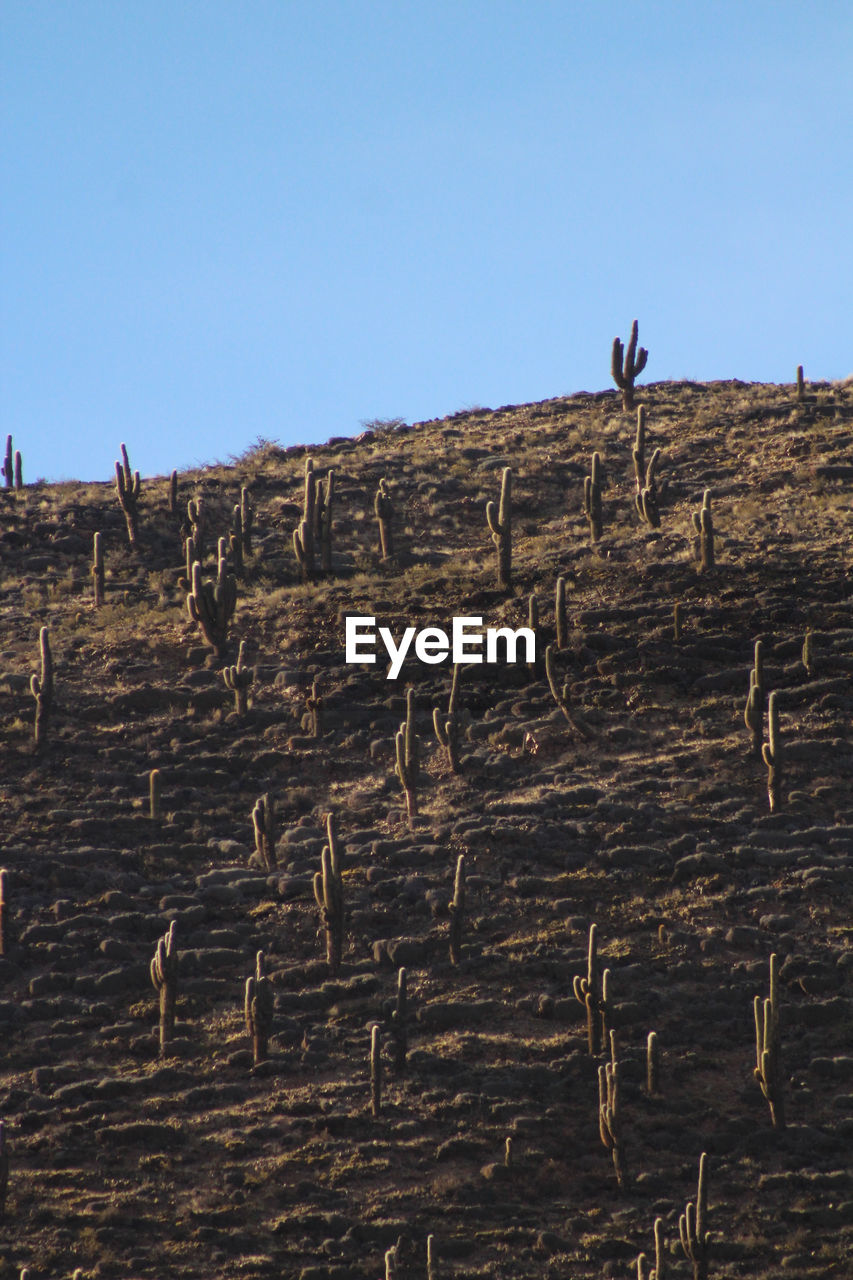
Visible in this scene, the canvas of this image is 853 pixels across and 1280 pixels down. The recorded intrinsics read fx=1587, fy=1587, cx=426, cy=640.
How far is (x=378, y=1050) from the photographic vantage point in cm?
1820

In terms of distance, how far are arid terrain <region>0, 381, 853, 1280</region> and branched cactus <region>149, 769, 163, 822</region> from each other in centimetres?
17

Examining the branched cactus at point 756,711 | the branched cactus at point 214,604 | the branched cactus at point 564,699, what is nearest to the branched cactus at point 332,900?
the branched cactus at point 564,699

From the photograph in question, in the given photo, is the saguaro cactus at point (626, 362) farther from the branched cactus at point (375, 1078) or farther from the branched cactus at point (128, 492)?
the branched cactus at point (375, 1078)

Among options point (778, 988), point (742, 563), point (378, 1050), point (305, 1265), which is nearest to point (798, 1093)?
point (778, 988)

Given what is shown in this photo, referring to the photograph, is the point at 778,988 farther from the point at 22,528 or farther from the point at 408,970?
the point at 22,528

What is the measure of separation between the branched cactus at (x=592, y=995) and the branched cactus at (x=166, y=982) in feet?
16.6

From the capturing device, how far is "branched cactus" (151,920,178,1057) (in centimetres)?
1991

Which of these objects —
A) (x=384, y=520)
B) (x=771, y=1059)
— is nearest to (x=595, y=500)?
(x=384, y=520)

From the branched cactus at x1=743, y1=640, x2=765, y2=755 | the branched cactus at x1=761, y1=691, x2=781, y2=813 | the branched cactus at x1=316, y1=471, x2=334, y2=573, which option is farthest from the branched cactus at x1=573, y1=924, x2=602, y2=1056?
the branched cactus at x1=316, y1=471, x2=334, y2=573

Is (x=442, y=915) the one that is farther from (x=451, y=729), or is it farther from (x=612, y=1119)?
(x=612, y=1119)

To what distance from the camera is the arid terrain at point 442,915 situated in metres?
16.6

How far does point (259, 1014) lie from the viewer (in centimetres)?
1927

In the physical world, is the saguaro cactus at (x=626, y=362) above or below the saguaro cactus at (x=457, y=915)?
above

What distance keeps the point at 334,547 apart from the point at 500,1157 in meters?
22.9
